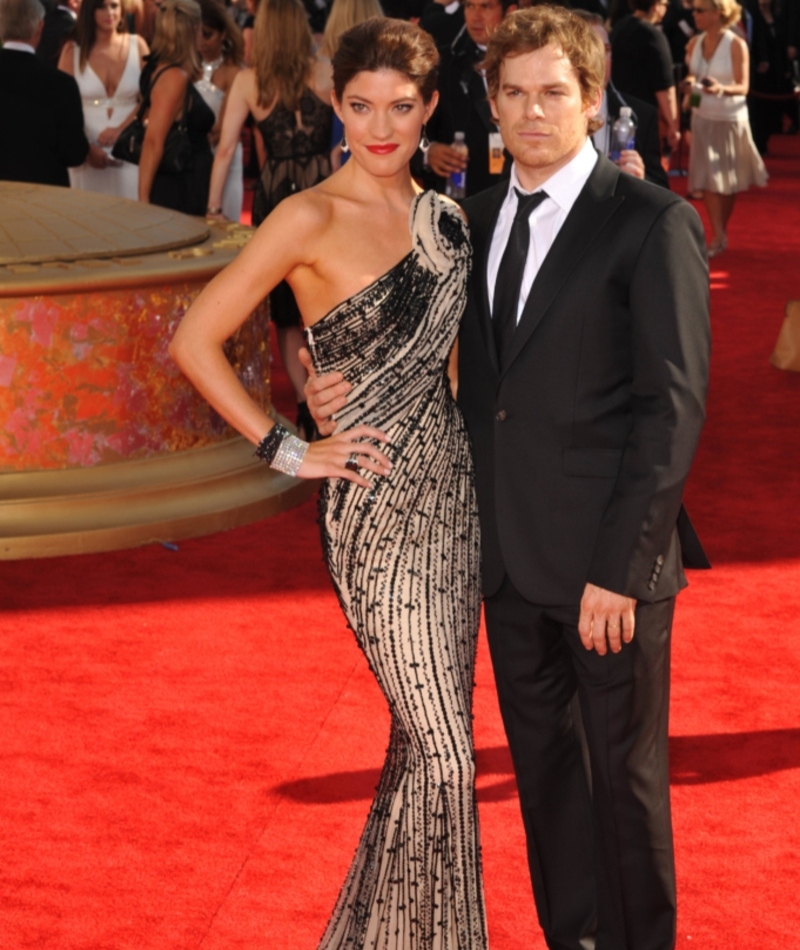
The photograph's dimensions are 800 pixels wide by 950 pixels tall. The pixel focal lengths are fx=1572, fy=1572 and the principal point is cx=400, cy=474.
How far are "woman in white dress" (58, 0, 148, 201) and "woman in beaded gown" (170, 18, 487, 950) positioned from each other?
4.86 metres

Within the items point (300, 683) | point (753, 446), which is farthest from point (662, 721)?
point (753, 446)

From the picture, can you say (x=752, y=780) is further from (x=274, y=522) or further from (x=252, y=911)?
(x=274, y=522)

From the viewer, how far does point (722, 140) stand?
33.1 feet

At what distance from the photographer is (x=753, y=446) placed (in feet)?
20.6

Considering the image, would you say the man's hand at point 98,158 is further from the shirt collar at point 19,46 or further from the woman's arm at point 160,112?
the shirt collar at point 19,46

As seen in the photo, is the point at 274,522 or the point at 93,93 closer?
the point at 274,522

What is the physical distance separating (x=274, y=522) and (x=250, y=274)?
3016 mm

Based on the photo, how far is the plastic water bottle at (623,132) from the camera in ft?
16.7

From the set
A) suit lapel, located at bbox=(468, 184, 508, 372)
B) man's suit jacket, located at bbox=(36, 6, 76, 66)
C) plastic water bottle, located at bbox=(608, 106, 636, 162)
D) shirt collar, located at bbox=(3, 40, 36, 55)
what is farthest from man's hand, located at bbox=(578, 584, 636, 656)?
man's suit jacket, located at bbox=(36, 6, 76, 66)

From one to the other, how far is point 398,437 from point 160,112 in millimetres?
4536

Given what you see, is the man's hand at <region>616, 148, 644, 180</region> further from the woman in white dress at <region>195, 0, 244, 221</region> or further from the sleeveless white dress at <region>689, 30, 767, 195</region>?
the sleeveless white dress at <region>689, 30, 767, 195</region>

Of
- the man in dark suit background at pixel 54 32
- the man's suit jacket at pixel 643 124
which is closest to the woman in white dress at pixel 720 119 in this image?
the man in dark suit background at pixel 54 32

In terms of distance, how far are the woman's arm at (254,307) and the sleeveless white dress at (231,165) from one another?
14.4ft

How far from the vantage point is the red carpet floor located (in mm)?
2980
